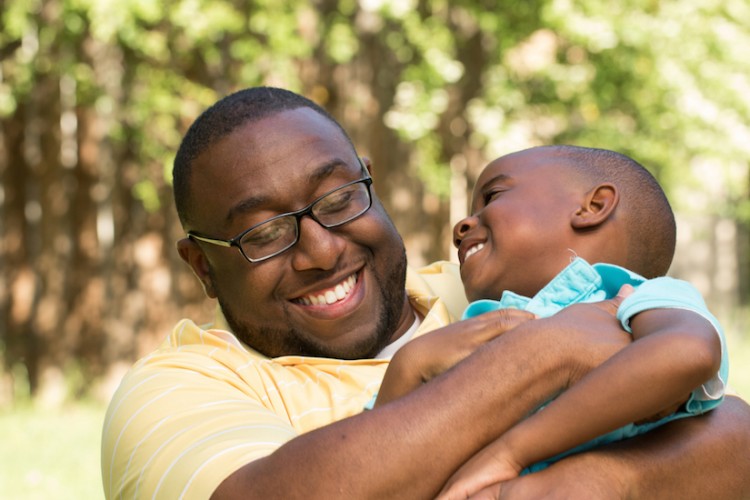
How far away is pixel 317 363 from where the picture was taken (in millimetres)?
2701

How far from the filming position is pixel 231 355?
8.75 ft

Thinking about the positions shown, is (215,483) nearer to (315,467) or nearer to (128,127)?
(315,467)

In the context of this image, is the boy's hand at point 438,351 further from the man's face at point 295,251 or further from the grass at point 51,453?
the grass at point 51,453

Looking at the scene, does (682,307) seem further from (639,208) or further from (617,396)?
(639,208)

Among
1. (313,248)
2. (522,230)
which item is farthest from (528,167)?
(313,248)

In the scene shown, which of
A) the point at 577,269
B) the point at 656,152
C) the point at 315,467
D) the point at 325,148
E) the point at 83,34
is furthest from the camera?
the point at 656,152

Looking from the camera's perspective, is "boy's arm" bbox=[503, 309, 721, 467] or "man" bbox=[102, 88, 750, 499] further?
"man" bbox=[102, 88, 750, 499]

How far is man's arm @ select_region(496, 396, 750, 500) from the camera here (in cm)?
195

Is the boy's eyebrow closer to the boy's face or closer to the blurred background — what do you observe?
the boy's face

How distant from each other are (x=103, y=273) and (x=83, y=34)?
1972mm

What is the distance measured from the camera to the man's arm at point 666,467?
1949 mm

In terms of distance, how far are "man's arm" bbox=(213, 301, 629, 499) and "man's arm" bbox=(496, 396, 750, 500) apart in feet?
0.40

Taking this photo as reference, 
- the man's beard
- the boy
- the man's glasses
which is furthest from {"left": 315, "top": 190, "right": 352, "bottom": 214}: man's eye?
the boy

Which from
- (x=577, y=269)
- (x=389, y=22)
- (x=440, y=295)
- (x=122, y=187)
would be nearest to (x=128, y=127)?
→ (x=122, y=187)
